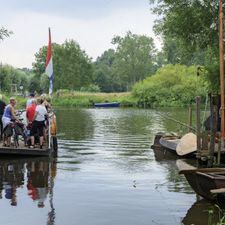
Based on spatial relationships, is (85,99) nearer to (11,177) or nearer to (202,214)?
(11,177)

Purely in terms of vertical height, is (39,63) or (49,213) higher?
(39,63)

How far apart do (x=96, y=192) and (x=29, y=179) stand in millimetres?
2313

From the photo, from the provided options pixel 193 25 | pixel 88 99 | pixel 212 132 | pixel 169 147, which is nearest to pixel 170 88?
pixel 88 99

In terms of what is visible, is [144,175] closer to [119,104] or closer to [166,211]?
[166,211]

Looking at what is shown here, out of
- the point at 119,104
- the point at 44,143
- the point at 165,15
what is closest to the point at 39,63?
the point at 119,104

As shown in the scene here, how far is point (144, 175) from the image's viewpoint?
46.9 feet

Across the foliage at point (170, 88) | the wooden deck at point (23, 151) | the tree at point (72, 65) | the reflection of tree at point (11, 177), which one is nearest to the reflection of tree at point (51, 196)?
the wooden deck at point (23, 151)

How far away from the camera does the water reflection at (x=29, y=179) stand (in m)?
11.0

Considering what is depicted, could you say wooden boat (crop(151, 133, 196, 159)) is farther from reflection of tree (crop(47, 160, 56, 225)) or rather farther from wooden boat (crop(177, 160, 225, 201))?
wooden boat (crop(177, 160, 225, 201))

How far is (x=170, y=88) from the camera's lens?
82.7 meters

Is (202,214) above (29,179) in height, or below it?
below

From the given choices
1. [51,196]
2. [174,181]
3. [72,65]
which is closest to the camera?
[51,196]

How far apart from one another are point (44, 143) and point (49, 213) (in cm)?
824

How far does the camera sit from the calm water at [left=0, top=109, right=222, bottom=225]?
9.67 m
